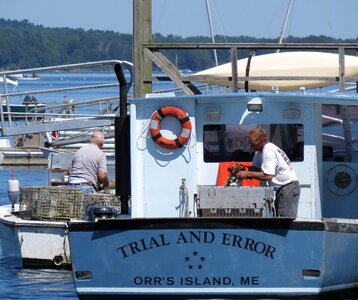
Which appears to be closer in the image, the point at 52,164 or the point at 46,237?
the point at 46,237

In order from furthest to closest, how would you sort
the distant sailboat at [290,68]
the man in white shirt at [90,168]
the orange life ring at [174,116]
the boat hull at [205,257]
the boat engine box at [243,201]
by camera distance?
the man in white shirt at [90,168] < the distant sailboat at [290,68] < the orange life ring at [174,116] < the boat engine box at [243,201] < the boat hull at [205,257]

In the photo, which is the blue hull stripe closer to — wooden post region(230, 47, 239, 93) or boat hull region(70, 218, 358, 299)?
boat hull region(70, 218, 358, 299)

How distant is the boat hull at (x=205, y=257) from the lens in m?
12.1

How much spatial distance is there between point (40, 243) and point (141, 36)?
346cm

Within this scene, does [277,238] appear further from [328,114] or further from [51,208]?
[51,208]

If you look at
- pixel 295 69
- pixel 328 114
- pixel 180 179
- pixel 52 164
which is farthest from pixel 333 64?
pixel 52 164

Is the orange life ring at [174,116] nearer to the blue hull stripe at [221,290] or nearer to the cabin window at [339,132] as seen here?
the blue hull stripe at [221,290]

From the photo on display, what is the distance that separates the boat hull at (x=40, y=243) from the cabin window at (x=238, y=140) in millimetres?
2999

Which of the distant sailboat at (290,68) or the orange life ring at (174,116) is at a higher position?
the distant sailboat at (290,68)

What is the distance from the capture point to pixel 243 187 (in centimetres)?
1253

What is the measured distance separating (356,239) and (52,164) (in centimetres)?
864

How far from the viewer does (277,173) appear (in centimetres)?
1280

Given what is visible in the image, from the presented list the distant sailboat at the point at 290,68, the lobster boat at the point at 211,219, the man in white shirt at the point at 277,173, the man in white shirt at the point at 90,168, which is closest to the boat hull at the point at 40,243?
the man in white shirt at the point at 90,168

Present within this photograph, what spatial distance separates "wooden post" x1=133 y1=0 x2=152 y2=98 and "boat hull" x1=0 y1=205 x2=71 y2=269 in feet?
8.46
